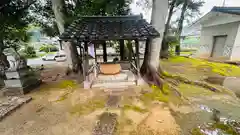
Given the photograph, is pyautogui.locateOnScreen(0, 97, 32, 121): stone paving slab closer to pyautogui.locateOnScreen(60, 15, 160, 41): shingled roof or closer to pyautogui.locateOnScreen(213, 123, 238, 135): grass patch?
pyautogui.locateOnScreen(60, 15, 160, 41): shingled roof

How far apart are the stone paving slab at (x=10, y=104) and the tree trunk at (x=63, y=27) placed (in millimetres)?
2695

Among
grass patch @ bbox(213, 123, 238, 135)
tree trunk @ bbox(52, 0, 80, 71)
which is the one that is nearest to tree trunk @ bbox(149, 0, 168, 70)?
grass patch @ bbox(213, 123, 238, 135)

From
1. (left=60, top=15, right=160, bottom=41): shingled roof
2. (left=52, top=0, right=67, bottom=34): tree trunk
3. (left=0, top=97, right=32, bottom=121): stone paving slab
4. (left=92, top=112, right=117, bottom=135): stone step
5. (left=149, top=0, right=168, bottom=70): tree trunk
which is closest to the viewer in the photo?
(left=92, top=112, right=117, bottom=135): stone step

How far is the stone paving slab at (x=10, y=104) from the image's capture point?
10.9 feet

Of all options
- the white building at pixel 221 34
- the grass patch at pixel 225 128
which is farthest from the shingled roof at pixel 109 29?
the white building at pixel 221 34

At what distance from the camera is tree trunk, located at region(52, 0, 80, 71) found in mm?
5605

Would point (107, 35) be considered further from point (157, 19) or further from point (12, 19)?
point (12, 19)

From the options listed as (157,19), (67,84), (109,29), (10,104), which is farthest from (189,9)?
(10,104)

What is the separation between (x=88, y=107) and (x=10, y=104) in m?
2.38

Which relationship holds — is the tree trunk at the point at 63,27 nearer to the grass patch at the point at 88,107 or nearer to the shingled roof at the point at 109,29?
the shingled roof at the point at 109,29

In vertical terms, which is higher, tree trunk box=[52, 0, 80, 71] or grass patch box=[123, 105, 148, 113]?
tree trunk box=[52, 0, 80, 71]

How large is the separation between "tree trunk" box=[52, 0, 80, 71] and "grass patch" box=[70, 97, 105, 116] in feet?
10.2

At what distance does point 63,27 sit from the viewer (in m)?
5.76

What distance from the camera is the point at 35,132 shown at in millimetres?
2678
